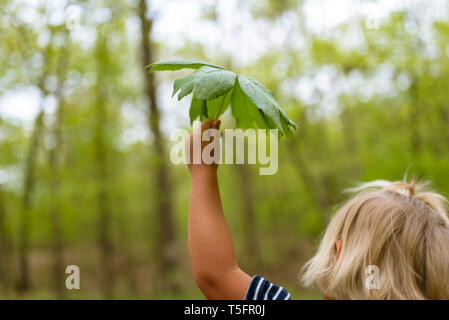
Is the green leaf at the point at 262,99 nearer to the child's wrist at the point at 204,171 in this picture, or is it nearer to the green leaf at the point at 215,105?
the green leaf at the point at 215,105

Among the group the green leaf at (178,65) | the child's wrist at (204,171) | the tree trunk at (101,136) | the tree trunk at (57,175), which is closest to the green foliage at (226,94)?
the green leaf at (178,65)

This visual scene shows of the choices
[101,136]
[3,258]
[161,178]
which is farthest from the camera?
[3,258]

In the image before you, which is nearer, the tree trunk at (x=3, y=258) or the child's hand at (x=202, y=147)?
the child's hand at (x=202, y=147)

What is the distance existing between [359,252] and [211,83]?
67cm

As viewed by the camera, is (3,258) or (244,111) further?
(3,258)

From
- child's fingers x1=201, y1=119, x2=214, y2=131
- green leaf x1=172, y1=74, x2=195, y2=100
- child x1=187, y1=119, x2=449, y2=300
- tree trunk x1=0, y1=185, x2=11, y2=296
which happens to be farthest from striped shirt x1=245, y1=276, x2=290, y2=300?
tree trunk x1=0, y1=185, x2=11, y2=296

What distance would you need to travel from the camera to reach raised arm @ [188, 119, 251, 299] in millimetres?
1006

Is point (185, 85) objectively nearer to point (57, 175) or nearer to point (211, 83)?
point (211, 83)

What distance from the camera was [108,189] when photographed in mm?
10211

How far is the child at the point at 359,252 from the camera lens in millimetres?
1018

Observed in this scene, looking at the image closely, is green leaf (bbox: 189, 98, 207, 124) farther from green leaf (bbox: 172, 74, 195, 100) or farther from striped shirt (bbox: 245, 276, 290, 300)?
striped shirt (bbox: 245, 276, 290, 300)

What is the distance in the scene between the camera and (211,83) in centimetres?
96

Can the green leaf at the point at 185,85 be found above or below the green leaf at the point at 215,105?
above

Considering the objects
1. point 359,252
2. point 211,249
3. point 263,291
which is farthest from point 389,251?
point 211,249
